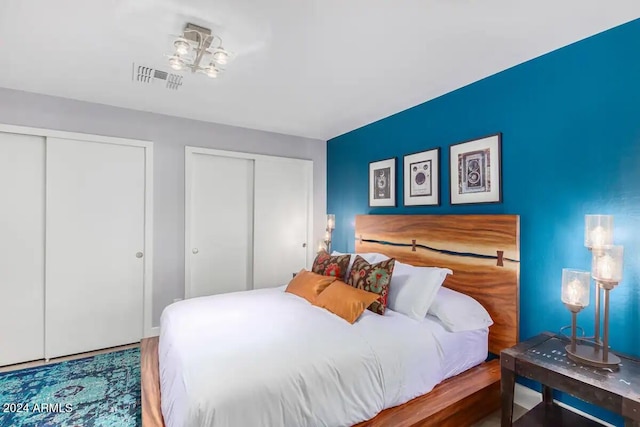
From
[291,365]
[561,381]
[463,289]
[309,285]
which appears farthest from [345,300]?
[561,381]

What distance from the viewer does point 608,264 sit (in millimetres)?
1549

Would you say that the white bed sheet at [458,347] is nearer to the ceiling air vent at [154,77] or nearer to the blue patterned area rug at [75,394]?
the blue patterned area rug at [75,394]

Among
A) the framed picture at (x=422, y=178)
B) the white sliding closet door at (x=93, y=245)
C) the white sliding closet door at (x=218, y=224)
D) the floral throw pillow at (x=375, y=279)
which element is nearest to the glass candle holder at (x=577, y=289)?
the floral throw pillow at (x=375, y=279)

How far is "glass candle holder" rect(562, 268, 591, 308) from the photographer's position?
164cm

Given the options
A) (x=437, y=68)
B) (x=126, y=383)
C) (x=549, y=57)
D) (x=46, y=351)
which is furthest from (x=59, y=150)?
(x=549, y=57)

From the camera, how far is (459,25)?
1.76 meters

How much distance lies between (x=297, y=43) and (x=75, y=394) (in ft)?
9.44

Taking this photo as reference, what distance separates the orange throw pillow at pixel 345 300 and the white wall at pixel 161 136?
6.15 feet

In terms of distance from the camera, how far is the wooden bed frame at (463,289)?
1.71 m

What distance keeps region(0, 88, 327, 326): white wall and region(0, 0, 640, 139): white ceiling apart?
0.50 ft

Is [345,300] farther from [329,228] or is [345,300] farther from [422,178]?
[329,228]

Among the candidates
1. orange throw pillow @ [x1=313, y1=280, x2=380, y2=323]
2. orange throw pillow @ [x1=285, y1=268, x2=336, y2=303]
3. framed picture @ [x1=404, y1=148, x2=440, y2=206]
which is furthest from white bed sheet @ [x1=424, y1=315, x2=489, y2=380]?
framed picture @ [x1=404, y1=148, x2=440, y2=206]

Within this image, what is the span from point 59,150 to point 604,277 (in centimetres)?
413

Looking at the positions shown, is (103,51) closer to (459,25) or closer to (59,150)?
(59,150)
